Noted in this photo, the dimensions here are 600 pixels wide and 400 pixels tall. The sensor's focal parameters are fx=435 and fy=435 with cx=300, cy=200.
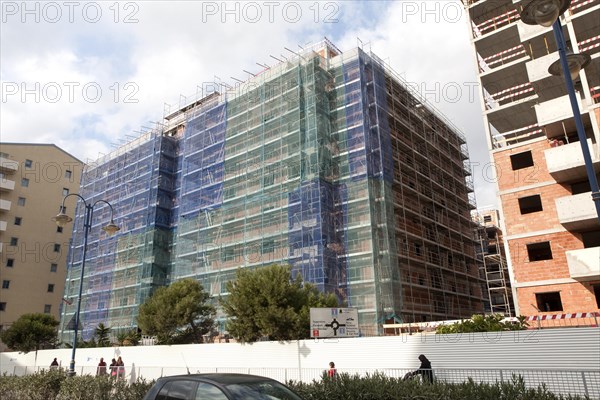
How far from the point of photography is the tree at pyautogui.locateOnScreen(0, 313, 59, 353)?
34.9 metres

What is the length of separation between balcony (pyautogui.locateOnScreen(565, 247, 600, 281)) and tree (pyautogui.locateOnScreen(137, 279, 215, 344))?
21354 millimetres

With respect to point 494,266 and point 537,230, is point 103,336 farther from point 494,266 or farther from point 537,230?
point 494,266

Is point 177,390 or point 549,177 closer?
point 177,390

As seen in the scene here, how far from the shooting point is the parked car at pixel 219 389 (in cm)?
574

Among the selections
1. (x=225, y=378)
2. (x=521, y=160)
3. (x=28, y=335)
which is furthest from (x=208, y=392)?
(x=28, y=335)

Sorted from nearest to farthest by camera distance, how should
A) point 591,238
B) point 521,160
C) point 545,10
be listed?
1. point 545,10
2. point 591,238
3. point 521,160

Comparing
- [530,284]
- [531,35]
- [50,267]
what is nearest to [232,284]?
[530,284]

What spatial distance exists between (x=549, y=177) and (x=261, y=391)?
21253 millimetres

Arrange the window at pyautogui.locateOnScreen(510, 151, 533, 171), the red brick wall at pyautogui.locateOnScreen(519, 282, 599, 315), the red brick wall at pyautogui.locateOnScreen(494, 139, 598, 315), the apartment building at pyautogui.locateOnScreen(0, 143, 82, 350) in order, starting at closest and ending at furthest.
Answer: the red brick wall at pyautogui.locateOnScreen(519, 282, 599, 315)
the red brick wall at pyautogui.locateOnScreen(494, 139, 598, 315)
the window at pyautogui.locateOnScreen(510, 151, 533, 171)
the apartment building at pyautogui.locateOnScreen(0, 143, 82, 350)

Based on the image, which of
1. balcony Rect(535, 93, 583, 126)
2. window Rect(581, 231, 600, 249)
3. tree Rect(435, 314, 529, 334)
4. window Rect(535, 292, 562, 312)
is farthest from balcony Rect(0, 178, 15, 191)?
window Rect(581, 231, 600, 249)

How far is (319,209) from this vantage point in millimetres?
29297

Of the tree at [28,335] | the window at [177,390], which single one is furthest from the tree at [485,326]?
the tree at [28,335]

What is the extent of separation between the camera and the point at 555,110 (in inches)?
843

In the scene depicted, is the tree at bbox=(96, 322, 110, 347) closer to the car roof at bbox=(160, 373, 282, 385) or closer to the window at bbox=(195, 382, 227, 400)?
the car roof at bbox=(160, 373, 282, 385)
